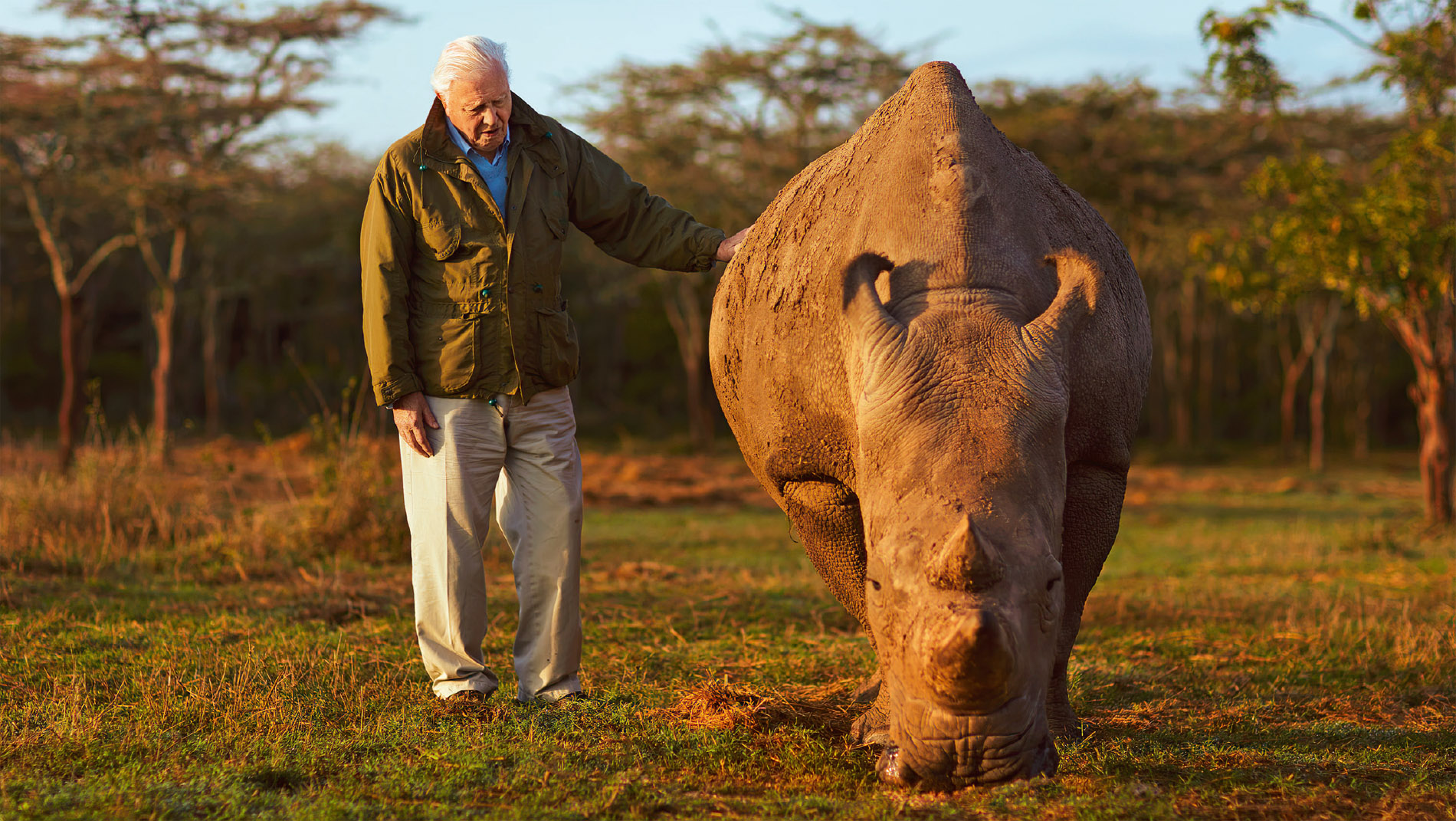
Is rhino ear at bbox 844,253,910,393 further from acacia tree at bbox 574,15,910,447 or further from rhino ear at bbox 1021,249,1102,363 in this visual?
acacia tree at bbox 574,15,910,447

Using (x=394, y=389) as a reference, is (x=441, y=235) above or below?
above

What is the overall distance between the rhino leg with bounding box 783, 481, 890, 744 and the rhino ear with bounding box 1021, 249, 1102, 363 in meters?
0.88

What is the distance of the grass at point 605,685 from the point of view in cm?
362

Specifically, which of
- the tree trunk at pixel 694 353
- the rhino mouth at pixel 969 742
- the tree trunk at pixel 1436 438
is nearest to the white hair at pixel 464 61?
the rhino mouth at pixel 969 742

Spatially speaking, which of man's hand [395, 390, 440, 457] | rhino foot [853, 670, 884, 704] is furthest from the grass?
man's hand [395, 390, 440, 457]

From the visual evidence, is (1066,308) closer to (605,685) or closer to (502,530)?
(502,530)

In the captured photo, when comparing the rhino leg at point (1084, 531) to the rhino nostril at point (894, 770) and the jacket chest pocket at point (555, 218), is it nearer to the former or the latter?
the rhino nostril at point (894, 770)

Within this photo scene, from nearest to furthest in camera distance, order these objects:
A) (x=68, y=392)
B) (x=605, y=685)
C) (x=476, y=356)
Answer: (x=476, y=356)
(x=605, y=685)
(x=68, y=392)

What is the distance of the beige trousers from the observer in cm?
478

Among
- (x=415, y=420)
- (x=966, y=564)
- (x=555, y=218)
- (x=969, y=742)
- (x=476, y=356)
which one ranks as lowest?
(x=969, y=742)

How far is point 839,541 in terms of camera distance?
4.24m

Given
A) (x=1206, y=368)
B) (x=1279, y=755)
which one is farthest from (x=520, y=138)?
(x=1206, y=368)

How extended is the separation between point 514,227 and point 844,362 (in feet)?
5.26

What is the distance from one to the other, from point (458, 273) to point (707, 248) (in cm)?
103
